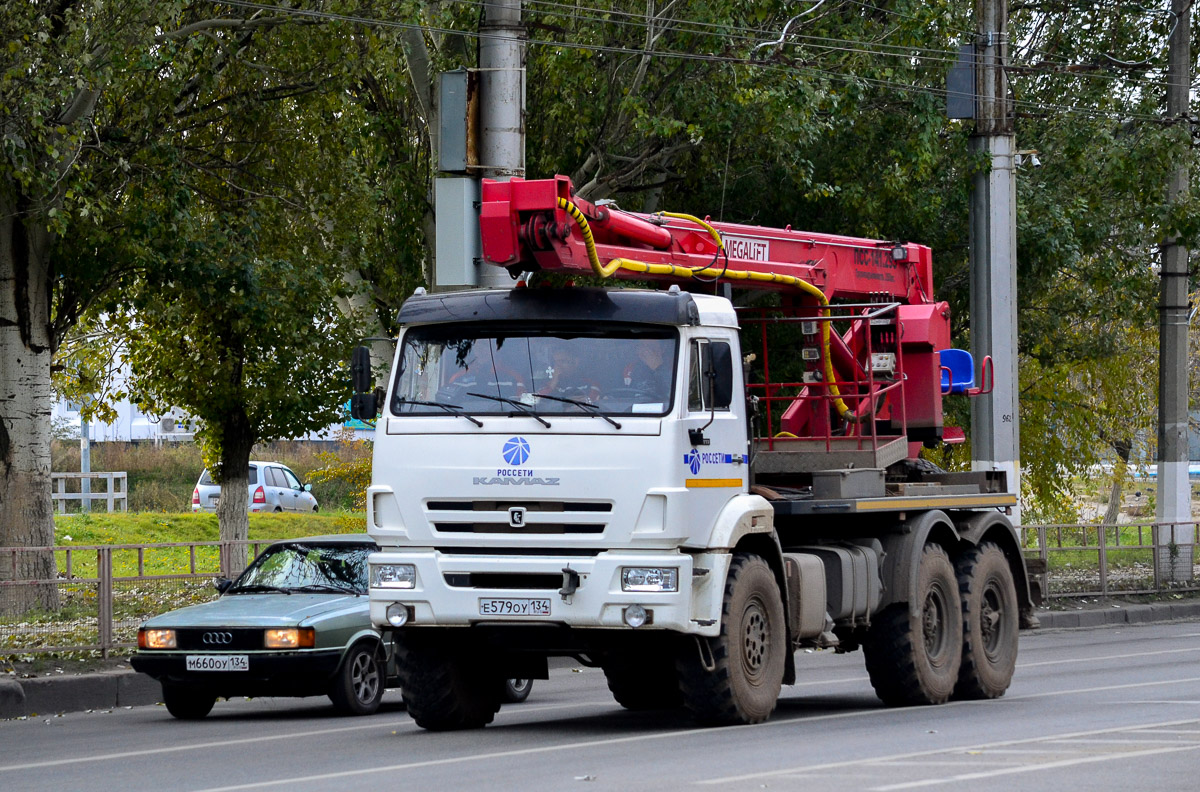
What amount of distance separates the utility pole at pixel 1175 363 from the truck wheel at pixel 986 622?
13652mm

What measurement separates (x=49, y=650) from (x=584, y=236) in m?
7.30

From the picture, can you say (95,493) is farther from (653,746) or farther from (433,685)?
(653,746)

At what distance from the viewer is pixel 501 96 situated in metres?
14.4

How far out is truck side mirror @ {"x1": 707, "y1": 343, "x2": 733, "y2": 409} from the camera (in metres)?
11.0

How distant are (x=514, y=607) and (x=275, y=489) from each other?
3532 centimetres

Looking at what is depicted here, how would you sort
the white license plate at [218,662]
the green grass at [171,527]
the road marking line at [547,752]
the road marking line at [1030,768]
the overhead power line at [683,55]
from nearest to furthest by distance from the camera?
the road marking line at [1030,768]
the road marking line at [547,752]
the white license plate at [218,662]
the overhead power line at [683,55]
the green grass at [171,527]

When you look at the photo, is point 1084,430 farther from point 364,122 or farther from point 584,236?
point 584,236

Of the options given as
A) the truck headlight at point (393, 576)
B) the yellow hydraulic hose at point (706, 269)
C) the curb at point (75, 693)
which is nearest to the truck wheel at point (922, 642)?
the yellow hydraulic hose at point (706, 269)

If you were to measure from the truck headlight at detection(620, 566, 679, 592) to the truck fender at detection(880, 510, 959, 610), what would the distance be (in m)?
3.00

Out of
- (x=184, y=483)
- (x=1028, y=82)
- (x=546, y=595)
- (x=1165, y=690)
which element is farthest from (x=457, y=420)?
(x=184, y=483)

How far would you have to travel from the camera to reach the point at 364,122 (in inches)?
827

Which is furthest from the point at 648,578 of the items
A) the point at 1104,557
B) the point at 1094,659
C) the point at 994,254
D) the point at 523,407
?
the point at 1104,557

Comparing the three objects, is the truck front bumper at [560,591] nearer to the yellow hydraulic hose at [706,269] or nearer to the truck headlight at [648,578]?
the truck headlight at [648,578]

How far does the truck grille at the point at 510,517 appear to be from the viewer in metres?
10.6
